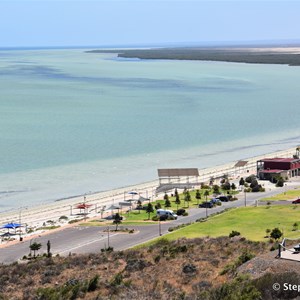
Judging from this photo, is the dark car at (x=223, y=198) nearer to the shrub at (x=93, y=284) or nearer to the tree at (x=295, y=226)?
the tree at (x=295, y=226)

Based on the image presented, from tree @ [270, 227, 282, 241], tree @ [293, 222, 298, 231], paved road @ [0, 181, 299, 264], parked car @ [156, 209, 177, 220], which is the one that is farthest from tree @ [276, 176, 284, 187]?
tree @ [270, 227, 282, 241]

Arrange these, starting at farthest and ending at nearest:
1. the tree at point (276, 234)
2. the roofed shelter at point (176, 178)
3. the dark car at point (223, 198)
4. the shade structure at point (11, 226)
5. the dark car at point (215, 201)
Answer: the roofed shelter at point (176, 178) → the dark car at point (223, 198) → the dark car at point (215, 201) → the shade structure at point (11, 226) → the tree at point (276, 234)

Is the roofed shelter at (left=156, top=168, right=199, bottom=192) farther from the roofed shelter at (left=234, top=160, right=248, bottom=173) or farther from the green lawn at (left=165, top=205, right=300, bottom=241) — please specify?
the green lawn at (left=165, top=205, right=300, bottom=241)

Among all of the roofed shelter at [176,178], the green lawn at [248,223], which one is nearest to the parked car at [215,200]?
the green lawn at [248,223]

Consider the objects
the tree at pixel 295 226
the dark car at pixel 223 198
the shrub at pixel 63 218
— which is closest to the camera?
the tree at pixel 295 226

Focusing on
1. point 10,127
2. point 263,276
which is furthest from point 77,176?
point 263,276

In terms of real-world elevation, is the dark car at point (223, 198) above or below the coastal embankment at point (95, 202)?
above

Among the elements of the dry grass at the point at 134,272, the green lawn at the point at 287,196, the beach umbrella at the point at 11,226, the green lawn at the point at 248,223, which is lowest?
the beach umbrella at the point at 11,226
